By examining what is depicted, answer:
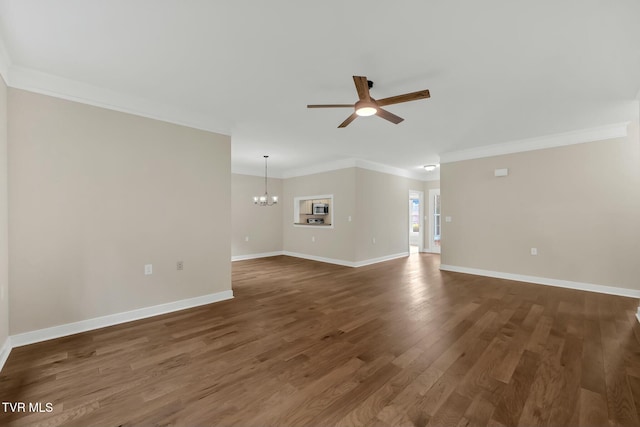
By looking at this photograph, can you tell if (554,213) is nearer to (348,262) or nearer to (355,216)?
(355,216)

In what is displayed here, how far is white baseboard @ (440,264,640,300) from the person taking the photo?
4.04m

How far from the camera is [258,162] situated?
6.79 meters

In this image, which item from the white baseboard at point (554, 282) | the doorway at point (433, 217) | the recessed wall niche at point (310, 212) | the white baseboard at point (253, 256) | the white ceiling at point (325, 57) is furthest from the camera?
the doorway at point (433, 217)

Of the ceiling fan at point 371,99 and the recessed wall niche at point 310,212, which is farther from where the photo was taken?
the recessed wall niche at point 310,212

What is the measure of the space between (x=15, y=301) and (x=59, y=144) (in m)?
1.56

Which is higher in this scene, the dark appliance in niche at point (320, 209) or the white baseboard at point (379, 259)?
the dark appliance in niche at point (320, 209)

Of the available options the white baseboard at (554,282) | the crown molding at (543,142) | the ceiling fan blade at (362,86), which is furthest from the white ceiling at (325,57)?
the white baseboard at (554,282)

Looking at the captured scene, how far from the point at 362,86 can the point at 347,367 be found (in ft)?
7.80

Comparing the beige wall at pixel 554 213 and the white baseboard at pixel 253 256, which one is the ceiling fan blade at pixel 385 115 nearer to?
the beige wall at pixel 554 213

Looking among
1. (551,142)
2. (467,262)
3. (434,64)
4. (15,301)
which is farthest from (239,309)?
(551,142)

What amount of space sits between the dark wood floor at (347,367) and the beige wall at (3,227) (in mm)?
320

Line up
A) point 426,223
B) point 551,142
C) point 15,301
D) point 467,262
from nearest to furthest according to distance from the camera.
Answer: point 15,301 < point 551,142 < point 467,262 < point 426,223

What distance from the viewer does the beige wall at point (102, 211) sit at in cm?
256

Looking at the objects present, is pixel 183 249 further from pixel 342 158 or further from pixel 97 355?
pixel 342 158
